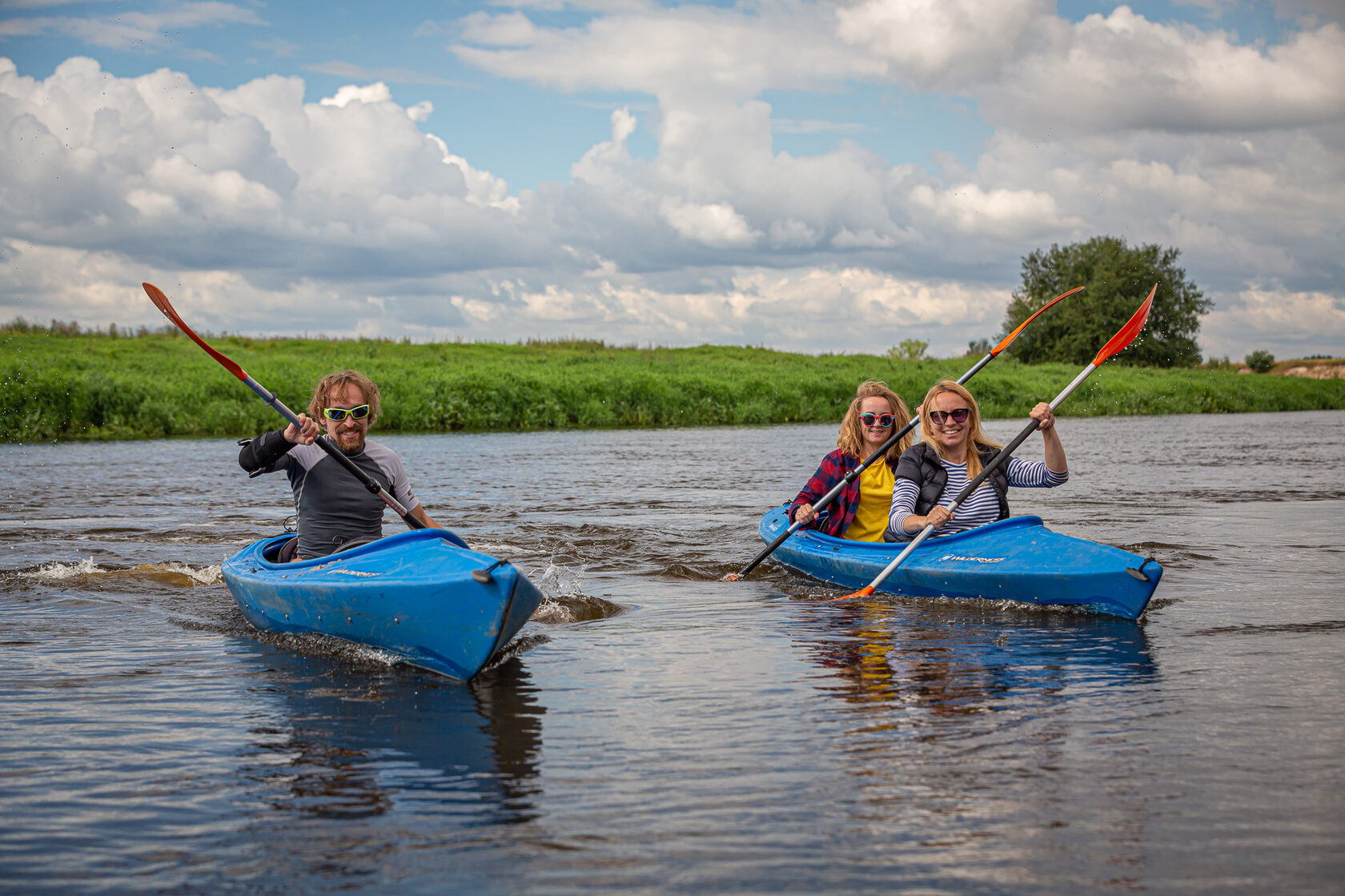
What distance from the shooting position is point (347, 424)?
591 centimetres

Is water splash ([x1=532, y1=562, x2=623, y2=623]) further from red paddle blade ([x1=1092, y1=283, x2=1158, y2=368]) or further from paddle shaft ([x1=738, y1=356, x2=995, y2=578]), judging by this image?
red paddle blade ([x1=1092, y1=283, x2=1158, y2=368])

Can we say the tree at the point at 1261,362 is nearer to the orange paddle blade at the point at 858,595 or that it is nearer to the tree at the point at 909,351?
the tree at the point at 909,351

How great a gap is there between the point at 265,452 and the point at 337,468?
41 cm

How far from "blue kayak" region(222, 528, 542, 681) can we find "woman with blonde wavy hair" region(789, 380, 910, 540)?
3329 mm

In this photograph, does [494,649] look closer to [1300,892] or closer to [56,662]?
[56,662]

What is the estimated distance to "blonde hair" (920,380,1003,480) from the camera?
683 cm

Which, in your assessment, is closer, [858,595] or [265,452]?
[265,452]

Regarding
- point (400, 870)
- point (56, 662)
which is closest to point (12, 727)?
point (56, 662)

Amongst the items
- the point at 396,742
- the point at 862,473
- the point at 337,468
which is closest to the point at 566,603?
the point at 337,468

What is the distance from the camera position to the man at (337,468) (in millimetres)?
5902

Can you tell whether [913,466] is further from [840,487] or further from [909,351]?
[909,351]

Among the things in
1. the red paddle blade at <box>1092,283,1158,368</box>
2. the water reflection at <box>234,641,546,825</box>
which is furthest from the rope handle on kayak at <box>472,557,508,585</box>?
the red paddle blade at <box>1092,283,1158,368</box>

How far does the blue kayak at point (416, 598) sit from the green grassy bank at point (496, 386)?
20.1 metres

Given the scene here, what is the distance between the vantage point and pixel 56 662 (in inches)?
219
